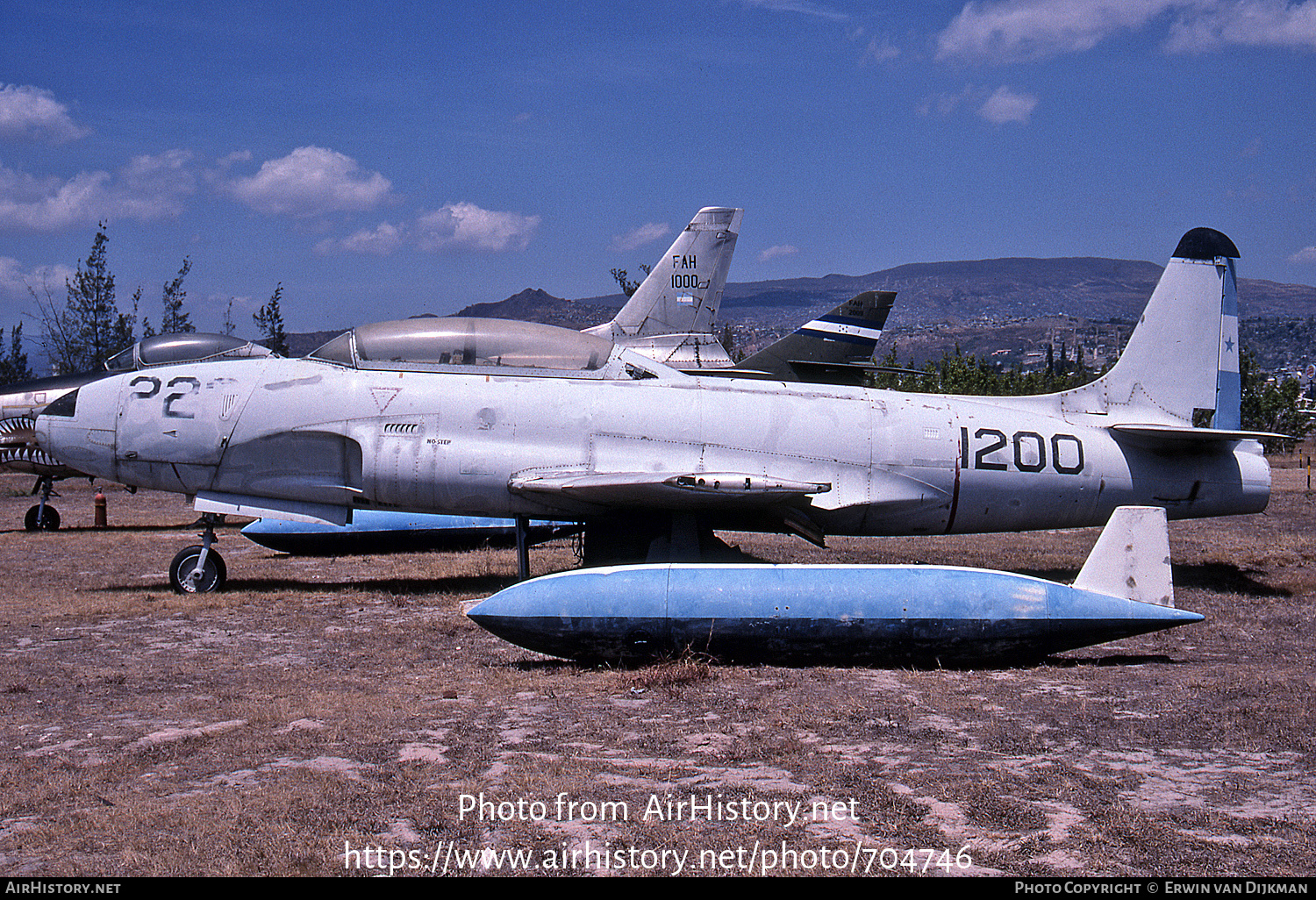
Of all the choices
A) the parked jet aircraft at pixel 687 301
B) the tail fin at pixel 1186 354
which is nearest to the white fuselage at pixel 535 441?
the tail fin at pixel 1186 354

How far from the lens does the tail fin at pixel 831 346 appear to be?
20719mm

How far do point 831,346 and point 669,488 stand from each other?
11.5 metres

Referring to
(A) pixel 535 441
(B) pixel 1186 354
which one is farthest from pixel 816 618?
(B) pixel 1186 354

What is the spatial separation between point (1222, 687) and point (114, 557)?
47.8 ft

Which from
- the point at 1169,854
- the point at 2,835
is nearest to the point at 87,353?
the point at 2,835

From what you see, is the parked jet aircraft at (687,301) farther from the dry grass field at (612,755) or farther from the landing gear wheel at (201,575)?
the dry grass field at (612,755)

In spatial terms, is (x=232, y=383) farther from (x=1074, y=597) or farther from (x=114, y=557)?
(x=1074, y=597)

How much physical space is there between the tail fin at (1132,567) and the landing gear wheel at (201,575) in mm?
9329

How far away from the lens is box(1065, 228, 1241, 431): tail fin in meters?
12.5

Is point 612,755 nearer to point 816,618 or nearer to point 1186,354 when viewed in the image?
point 816,618

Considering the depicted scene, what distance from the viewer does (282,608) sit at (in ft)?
35.0

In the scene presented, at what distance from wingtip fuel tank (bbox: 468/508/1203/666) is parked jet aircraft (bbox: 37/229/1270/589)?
100 inches

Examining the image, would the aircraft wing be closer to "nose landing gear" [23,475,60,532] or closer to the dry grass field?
the dry grass field

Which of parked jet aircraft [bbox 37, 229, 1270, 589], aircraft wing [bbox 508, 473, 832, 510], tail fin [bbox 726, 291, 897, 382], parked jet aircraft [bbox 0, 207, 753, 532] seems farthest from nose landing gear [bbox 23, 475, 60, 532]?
tail fin [bbox 726, 291, 897, 382]
